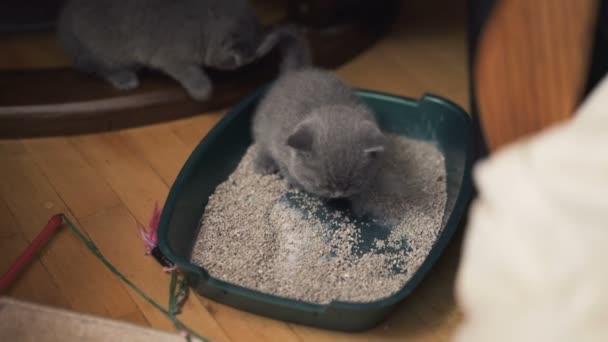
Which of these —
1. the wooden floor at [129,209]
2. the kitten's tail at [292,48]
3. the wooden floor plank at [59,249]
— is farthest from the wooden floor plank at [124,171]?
the kitten's tail at [292,48]

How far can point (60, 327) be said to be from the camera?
1.26 m

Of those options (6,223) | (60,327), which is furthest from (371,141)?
(6,223)

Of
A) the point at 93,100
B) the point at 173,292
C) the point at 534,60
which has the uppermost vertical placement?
the point at 534,60

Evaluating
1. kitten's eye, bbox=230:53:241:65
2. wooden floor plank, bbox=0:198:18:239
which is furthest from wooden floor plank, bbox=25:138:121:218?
kitten's eye, bbox=230:53:241:65

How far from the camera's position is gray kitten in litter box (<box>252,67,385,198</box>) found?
137 centimetres

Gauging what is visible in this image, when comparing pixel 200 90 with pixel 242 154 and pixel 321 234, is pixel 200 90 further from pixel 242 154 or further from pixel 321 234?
pixel 321 234

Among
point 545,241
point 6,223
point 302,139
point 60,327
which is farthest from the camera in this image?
point 6,223

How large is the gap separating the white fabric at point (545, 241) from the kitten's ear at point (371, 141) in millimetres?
658

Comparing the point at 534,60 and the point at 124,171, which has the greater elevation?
the point at 534,60

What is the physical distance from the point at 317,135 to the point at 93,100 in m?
0.77

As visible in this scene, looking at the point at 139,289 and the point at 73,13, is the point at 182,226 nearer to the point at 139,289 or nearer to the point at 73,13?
the point at 139,289

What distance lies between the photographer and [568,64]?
29.7 inches

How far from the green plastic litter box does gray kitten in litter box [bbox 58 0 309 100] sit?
179 mm

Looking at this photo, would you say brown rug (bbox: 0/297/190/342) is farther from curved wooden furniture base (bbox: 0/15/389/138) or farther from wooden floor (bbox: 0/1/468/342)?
curved wooden furniture base (bbox: 0/15/389/138)
